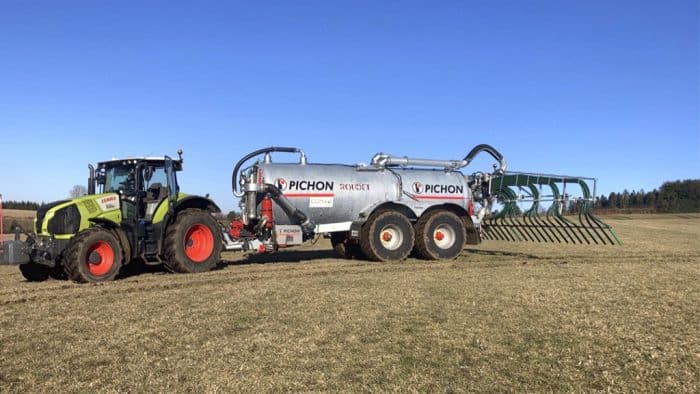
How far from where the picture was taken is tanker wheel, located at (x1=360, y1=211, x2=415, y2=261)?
1323 centimetres

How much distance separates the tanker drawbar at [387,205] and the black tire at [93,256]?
2.66 meters

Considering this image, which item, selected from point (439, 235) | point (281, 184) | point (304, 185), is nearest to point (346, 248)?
point (439, 235)

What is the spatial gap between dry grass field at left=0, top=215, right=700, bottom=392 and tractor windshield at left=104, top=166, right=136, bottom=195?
2132 mm

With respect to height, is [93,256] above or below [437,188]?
below

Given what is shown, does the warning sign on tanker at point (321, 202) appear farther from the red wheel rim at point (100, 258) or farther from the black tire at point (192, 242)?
the red wheel rim at point (100, 258)

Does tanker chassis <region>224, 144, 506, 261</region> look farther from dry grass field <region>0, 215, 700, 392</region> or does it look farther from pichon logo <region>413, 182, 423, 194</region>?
dry grass field <region>0, 215, 700, 392</region>

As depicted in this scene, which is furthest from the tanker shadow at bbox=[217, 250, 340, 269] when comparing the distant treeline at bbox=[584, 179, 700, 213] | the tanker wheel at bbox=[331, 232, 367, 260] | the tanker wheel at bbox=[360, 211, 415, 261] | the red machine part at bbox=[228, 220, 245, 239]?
the distant treeline at bbox=[584, 179, 700, 213]

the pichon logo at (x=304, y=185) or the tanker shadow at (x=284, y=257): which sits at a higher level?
the pichon logo at (x=304, y=185)

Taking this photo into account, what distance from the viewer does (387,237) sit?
44.4 feet

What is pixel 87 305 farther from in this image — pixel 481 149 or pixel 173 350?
pixel 481 149

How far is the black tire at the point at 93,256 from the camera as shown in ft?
30.8

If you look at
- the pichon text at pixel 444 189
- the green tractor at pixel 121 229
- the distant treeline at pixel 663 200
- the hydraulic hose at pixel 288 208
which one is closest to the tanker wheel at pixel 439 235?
the pichon text at pixel 444 189

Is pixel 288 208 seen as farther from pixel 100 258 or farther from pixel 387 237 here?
pixel 100 258

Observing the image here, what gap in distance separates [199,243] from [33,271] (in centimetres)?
310
